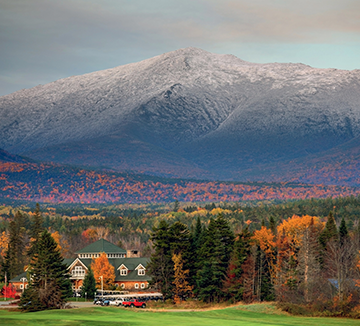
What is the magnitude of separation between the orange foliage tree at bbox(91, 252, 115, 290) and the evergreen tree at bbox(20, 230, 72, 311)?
68.3 ft

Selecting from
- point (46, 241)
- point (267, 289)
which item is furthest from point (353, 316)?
point (46, 241)

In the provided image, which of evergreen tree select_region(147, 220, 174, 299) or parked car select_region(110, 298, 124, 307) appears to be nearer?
parked car select_region(110, 298, 124, 307)

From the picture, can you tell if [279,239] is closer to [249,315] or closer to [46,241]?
[249,315]

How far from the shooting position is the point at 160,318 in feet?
276

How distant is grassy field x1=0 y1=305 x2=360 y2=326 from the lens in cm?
7638

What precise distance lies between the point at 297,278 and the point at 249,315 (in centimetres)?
1767

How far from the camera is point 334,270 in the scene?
4466 inches

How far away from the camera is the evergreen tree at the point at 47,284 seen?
97438mm

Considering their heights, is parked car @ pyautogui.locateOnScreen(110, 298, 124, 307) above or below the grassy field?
above

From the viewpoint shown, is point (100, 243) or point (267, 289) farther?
point (100, 243)

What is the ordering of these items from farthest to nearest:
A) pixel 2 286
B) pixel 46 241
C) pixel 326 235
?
pixel 2 286
pixel 326 235
pixel 46 241

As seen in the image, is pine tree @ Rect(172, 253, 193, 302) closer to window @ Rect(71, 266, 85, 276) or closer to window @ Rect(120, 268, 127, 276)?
window @ Rect(120, 268, 127, 276)

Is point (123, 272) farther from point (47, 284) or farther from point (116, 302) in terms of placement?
point (47, 284)

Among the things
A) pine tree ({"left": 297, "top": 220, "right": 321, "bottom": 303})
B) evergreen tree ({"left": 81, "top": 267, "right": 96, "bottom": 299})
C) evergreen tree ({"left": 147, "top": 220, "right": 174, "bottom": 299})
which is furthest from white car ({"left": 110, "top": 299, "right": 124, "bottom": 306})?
pine tree ({"left": 297, "top": 220, "right": 321, "bottom": 303})
